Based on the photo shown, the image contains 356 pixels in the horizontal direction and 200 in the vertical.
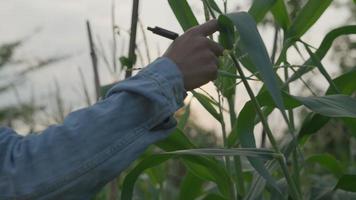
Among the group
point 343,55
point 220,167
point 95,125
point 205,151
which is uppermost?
point 95,125

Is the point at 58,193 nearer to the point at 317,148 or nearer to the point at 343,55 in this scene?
the point at 317,148

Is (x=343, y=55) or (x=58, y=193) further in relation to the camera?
(x=343, y=55)

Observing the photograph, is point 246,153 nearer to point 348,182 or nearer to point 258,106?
point 258,106

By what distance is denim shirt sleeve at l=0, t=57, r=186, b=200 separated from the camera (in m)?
0.71

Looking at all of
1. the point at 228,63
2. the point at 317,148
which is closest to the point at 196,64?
the point at 228,63

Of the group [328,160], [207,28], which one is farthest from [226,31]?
[328,160]

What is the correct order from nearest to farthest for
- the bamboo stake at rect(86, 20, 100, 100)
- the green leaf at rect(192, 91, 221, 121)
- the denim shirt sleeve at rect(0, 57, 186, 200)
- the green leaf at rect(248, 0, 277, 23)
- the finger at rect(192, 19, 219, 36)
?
the denim shirt sleeve at rect(0, 57, 186, 200)
the finger at rect(192, 19, 219, 36)
the green leaf at rect(248, 0, 277, 23)
the green leaf at rect(192, 91, 221, 121)
the bamboo stake at rect(86, 20, 100, 100)

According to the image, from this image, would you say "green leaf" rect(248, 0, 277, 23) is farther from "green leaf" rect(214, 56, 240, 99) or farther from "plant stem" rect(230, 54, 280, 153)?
"plant stem" rect(230, 54, 280, 153)

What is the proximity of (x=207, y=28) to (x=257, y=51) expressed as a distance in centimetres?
7

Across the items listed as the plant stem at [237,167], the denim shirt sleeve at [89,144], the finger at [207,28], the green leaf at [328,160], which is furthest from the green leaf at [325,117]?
the denim shirt sleeve at [89,144]

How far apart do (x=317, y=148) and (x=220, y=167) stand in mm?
2180

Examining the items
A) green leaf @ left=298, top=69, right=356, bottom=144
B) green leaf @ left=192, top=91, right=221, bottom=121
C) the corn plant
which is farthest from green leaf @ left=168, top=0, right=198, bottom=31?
green leaf @ left=298, top=69, right=356, bottom=144

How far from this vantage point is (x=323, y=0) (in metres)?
1.10

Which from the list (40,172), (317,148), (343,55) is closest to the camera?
(40,172)
